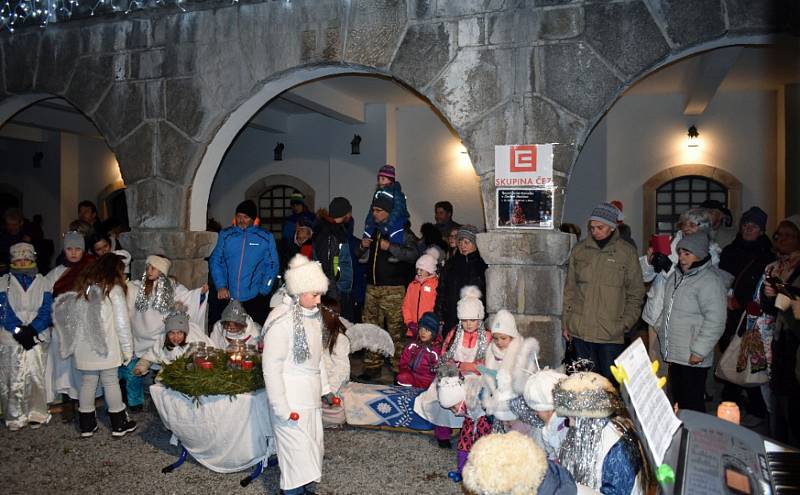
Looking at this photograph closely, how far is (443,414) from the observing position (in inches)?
197

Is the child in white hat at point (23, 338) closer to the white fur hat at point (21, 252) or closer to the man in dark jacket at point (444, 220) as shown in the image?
the white fur hat at point (21, 252)

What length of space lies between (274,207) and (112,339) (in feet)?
26.1

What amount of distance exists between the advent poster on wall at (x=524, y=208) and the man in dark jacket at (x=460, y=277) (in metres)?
0.49

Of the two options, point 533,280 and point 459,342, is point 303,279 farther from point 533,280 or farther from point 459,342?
point 533,280

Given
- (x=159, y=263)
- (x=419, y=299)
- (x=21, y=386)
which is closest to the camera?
(x=21, y=386)

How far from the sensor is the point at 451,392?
14.6 ft

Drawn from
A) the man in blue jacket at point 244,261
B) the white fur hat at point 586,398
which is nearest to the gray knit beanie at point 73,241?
the man in blue jacket at point 244,261

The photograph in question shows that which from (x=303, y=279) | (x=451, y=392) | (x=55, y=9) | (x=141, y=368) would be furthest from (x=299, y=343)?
(x=55, y=9)

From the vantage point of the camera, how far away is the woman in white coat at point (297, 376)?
389 centimetres

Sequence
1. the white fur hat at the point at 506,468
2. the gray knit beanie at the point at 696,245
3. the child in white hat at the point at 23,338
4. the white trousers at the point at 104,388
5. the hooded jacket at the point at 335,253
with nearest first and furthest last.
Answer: the white fur hat at the point at 506,468, the gray knit beanie at the point at 696,245, the white trousers at the point at 104,388, the child in white hat at the point at 23,338, the hooded jacket at the point at 335,253

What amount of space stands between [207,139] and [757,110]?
845 centimetres

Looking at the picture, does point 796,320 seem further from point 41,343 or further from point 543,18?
point 41,343

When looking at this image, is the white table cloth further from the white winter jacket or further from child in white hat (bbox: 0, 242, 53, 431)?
child in white hat (bbox: 0, 242, 53, 431)

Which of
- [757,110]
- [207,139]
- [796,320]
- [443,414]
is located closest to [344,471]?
[443,414]
